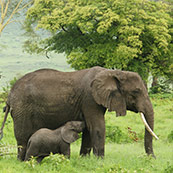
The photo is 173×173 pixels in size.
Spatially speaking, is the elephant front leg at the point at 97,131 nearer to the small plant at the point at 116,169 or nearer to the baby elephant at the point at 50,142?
the baby elephant at the point at 50,142

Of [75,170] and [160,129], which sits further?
[160,129]

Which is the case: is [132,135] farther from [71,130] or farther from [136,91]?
[71,130]

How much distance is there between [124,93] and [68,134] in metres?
1.63

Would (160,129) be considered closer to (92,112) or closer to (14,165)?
(92,112)

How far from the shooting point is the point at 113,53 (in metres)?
27.0

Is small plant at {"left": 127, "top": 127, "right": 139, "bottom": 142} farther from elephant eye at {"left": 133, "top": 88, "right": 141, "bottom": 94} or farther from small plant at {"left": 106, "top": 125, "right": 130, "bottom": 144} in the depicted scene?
elephant eye at {"left": 133, "top": 88, "right": 141, "bottom": 94}

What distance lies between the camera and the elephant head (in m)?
9.09

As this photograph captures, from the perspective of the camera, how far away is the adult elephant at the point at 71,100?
905cm

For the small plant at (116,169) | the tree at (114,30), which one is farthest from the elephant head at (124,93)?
the tree at (114,30)

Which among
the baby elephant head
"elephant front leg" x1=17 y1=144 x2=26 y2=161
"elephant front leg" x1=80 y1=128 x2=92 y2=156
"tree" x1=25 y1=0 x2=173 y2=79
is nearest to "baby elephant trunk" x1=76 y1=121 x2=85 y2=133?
the baby elephant head

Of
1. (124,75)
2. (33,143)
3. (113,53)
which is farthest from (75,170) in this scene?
(113,53)

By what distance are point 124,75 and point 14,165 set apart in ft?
10.0

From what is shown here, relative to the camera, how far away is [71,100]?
360 inches

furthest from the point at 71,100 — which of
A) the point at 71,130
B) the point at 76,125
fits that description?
the point at 71,130
